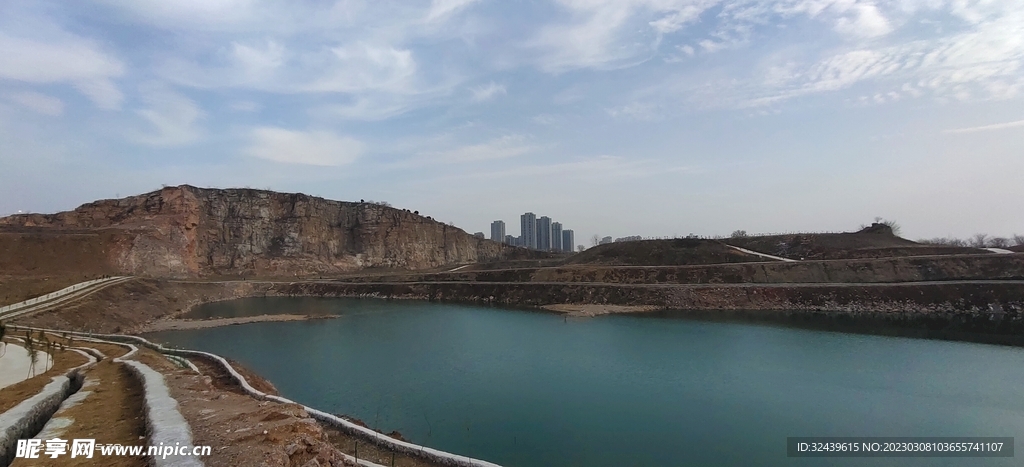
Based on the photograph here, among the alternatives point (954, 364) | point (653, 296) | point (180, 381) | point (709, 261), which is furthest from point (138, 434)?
point (709, 261)

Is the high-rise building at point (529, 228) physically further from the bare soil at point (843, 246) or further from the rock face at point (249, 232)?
the bare soil at point (843, 246)

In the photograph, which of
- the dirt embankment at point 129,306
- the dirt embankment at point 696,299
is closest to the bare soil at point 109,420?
the dirt embankment at point 129,306

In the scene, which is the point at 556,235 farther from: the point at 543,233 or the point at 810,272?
the point at 810,272

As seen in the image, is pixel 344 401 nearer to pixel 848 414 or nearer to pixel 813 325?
pixel 848 414

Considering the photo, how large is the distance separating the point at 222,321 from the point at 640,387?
3518 cm

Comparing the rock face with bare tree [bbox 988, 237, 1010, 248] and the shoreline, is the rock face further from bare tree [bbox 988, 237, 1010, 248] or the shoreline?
bare tree [bbox 988, 237, 1010, 248]

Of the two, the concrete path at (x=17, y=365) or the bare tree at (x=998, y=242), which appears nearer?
Result: the concrete path at (x=17, y=365)

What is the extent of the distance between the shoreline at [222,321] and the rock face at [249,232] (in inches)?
1155

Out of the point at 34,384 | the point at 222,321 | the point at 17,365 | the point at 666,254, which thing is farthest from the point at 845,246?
the point at 17,365

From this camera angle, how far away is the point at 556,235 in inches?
7643

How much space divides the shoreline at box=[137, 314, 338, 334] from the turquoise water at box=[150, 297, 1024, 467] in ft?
7.56

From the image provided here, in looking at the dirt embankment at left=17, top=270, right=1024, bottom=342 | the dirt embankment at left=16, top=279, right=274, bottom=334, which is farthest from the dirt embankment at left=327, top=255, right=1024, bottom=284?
the dirt embankment at left=16, top=279, right=274, bottom=334

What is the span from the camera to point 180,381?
1284cm

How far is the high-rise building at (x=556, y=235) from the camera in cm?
19150
